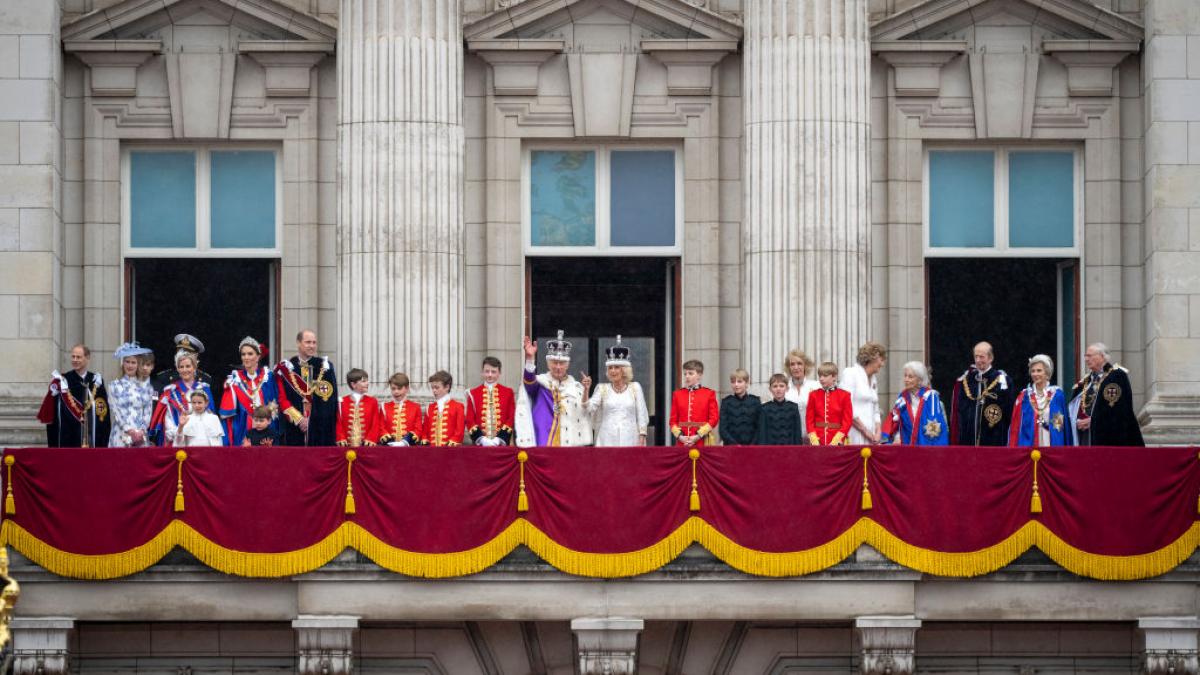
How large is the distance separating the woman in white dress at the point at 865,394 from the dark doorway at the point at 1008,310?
15.4 ft

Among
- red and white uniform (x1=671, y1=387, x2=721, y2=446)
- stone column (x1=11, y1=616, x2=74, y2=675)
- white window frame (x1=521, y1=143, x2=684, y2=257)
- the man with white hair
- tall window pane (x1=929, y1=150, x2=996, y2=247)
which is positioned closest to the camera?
stone column (x1=11, y1=616, x2=74, y2=675)

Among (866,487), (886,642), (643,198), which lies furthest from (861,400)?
(643,198)

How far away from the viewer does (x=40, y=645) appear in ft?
134

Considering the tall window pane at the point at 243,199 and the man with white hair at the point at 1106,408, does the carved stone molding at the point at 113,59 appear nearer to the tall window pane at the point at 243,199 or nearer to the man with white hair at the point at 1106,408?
the tall window pane at the point at 243,199

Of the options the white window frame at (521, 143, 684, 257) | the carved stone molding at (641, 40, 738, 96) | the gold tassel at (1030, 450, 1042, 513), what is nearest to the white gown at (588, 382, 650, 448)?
the white window frame at (521, 143, 684, 257)

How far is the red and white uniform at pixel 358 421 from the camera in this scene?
42844 mm

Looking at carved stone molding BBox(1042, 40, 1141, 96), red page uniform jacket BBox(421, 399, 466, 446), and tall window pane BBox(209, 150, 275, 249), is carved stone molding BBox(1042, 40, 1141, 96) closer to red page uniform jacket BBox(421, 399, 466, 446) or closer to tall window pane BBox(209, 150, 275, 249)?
red page uniform jacket BBox(421, 399, 466, 446)

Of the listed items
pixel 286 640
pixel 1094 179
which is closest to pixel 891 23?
pixel 1094 179

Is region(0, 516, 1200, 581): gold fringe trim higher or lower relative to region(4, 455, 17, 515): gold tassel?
lower

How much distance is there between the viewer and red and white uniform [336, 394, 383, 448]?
42.8 meters

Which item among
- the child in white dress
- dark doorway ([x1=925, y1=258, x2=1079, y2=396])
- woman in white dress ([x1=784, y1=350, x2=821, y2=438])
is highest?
dark doorway ([x1=925, y1=258, x2=1079, y2=396])

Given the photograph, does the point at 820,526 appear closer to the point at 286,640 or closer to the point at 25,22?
the point at 286,640

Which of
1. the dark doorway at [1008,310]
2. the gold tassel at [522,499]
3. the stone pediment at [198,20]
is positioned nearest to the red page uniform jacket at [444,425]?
the gold tassel at [522,499]

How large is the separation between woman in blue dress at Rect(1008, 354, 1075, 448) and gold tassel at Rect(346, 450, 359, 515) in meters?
8.50
